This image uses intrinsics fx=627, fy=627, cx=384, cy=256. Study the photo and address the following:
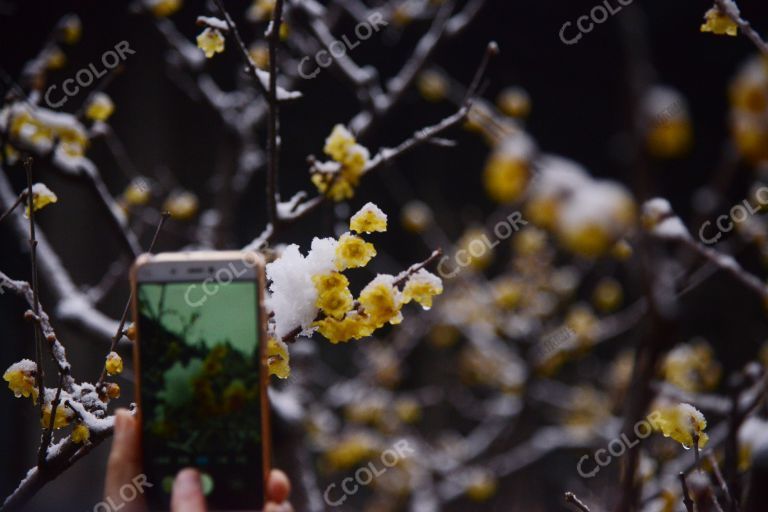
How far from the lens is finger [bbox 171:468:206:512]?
0.95m

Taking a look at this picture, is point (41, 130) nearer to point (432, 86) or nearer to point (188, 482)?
point (188, 482)

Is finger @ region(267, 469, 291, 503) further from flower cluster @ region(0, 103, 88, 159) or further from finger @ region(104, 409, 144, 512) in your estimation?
flower cluster @ region(0, 103, 88, 159)

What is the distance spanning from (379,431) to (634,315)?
164 cm

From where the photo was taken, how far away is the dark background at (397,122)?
3416 millimetres

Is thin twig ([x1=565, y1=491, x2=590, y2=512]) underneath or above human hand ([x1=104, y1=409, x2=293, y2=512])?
underneath

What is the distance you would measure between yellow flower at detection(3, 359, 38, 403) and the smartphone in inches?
13.0

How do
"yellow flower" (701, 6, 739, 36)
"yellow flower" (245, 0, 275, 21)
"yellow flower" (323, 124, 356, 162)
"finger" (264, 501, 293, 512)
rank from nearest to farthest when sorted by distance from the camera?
"finger" (264, 501, 293, 512) < "yellow flower" (701, 6, 739, 36) < "yellow flower" (323, 124, 356, 162) < "yellow flower" (245, 0, 275, 21)

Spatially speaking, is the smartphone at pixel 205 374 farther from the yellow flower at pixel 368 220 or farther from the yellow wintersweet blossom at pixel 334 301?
the yellow flower at pixel 368 220

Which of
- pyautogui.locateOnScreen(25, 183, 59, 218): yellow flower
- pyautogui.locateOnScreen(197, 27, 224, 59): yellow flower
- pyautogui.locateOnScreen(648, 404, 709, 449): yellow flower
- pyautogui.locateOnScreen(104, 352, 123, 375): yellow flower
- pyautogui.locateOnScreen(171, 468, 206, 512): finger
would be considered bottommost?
pyautogui.locateOnScreen(648, 404, 709, 449): yellow flower

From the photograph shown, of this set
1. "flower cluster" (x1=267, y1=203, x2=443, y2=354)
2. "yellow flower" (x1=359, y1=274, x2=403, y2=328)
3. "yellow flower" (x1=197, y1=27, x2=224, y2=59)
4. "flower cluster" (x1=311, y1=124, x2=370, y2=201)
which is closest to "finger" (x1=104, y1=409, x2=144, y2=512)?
"flower cluster" (x1=267, y1=203, x2=443, y2=354)

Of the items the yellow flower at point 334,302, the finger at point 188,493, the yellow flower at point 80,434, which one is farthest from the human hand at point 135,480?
the yellow flower at point 334,302

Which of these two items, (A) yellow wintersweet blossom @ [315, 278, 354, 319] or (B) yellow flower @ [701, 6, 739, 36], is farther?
(B) yellow flower @ [701, 6, 739, 36]

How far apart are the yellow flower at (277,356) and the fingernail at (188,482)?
22cm

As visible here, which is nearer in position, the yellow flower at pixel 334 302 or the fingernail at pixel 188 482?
the fingernail at pixel 188 482
